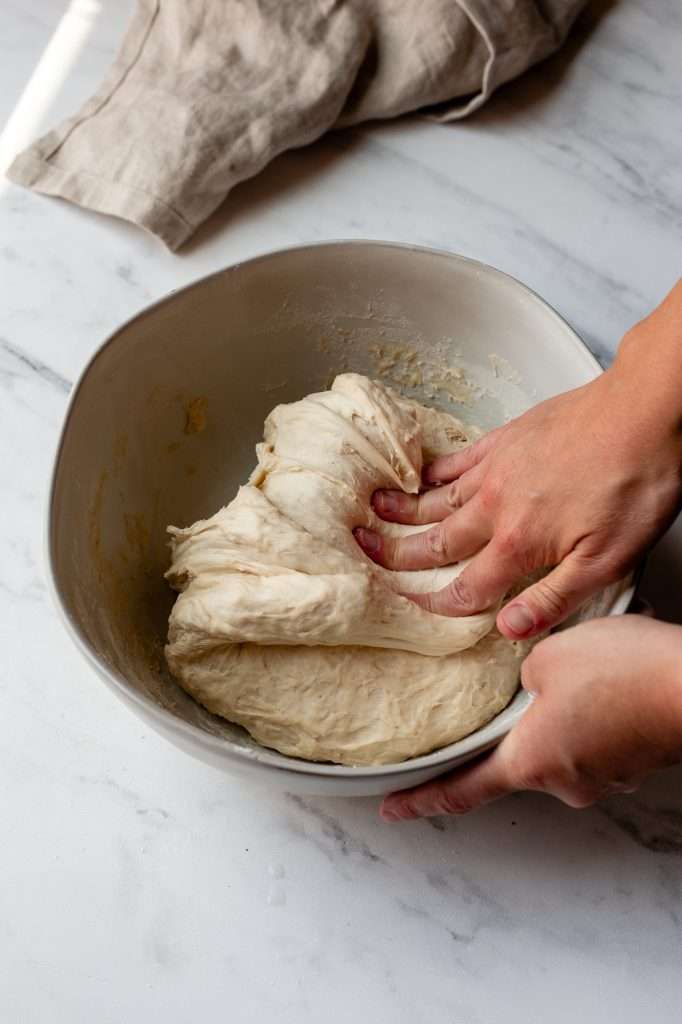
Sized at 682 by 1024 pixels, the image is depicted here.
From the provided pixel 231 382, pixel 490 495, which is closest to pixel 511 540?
pixel 490 495

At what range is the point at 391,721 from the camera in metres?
1.01

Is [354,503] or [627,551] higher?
[627,551]

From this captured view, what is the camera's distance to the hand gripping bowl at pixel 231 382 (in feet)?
3.26

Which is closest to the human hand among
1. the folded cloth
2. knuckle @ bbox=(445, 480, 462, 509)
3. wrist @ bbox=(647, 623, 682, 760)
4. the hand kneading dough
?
wrist @ bbox=(647, 623, 682, 760)

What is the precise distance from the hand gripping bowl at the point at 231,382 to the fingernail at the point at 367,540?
Result: 0.22 metres

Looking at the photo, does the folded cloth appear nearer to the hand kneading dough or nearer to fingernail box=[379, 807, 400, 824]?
the hand kneading dough

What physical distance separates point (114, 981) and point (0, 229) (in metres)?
0.97

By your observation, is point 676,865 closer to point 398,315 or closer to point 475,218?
point 398,315

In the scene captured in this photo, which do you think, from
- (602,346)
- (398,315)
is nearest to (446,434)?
(398,315)

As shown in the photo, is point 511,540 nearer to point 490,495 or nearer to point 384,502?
point 490,495

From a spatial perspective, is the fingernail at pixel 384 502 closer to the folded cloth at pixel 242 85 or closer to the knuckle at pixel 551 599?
the knuckle at pixel 551 599

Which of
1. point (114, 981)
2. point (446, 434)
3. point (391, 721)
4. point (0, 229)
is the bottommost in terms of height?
point (114, 981)

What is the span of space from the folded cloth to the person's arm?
0.59 meters

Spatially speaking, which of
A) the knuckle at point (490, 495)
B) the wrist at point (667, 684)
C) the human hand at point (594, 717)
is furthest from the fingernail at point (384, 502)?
the wrist at point (667, 684)
